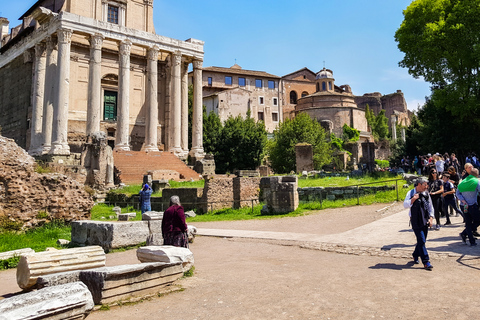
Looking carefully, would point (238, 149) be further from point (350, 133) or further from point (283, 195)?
point (350, 133)

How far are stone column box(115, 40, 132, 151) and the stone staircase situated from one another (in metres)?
1.60

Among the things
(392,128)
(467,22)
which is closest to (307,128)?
(467,22)

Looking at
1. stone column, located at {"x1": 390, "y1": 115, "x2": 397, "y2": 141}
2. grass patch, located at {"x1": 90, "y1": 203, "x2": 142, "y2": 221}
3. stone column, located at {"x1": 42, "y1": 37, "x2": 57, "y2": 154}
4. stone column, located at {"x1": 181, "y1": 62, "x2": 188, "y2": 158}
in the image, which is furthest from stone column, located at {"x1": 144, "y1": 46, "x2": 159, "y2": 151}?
stone column, located at {"x1": 390, "y1": 115, "x2": 397, "y2": 141}

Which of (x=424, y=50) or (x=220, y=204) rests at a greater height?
(x=424, y=50)

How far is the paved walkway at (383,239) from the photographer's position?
7183 millimetres

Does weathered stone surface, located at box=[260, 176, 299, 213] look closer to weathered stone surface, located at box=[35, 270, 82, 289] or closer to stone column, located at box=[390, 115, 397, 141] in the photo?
weathered stone surface, located at box=[35, 270, 82, 289]

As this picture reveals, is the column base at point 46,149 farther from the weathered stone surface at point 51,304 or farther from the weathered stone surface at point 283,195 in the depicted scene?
the weathered stone surface at point 51,304

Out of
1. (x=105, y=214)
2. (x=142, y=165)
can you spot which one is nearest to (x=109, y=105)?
(x=142, y=165)

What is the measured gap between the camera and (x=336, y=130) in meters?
55.8

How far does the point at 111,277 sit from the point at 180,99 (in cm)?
2972

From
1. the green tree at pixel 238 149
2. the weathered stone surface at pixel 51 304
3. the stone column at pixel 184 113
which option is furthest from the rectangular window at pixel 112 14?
the weathered stone surface at pixel 51 304

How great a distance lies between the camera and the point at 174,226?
7078 mm

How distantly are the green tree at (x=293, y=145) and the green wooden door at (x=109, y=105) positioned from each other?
49.9 feet

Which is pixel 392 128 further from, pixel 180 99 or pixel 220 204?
pixel 220 204
